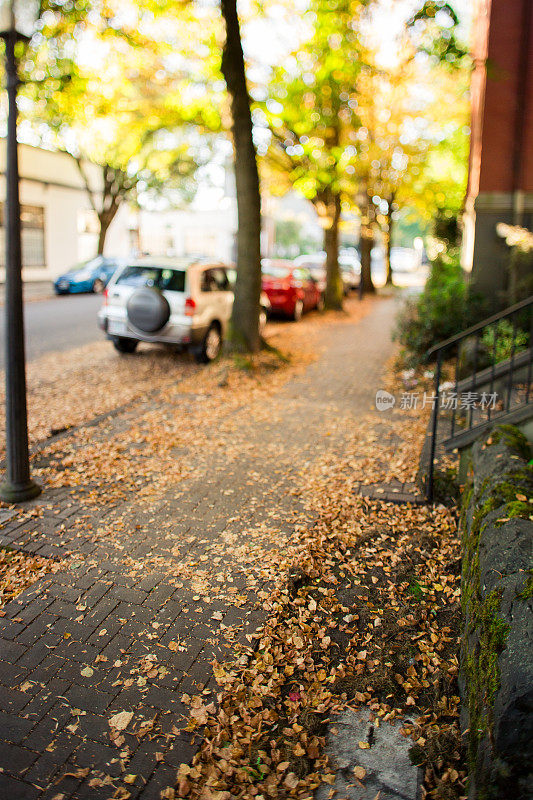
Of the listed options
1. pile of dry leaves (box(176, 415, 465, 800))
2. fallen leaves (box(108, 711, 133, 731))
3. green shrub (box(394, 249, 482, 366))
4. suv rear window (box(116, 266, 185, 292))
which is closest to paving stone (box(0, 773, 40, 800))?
fallen leaves (box(108, 711, 133, 731))

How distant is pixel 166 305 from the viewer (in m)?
10.4

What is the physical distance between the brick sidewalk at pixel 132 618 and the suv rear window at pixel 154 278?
4.91 metres

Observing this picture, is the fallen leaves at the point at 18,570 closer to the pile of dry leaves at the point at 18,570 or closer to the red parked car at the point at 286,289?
the pile of dry leaves at the point at 18,570

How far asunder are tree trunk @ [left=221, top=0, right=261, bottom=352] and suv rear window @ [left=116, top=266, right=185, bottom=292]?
3.46 feet

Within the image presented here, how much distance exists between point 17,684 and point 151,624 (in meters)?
0.81

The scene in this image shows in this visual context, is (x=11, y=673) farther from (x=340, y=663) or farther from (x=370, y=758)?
(x=370, y=758)

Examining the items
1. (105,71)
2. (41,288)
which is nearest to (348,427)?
(105,71)

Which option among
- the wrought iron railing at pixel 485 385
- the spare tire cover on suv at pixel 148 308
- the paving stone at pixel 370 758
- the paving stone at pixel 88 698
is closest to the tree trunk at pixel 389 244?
the wrought iron railing at pixel 485 385

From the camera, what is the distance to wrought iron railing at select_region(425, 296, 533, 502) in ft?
18.4

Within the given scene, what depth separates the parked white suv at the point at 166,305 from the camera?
1052 cm

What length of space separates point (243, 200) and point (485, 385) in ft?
18.9

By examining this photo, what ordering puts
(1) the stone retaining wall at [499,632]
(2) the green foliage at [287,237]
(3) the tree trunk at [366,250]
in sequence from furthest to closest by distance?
(2) the green foliage at [287,237]
(3) the tree trunk at [366,250]
(1) the stone retaining wall at [499,632]

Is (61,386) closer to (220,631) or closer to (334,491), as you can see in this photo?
(334,491)

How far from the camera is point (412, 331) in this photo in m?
11.4
